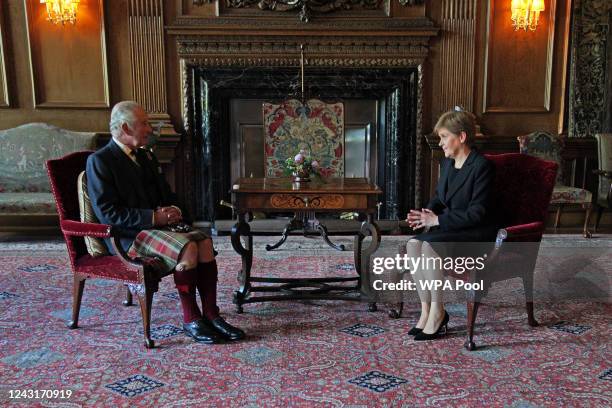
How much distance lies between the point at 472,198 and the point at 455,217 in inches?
4.9

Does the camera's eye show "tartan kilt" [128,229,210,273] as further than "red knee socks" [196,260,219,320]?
No

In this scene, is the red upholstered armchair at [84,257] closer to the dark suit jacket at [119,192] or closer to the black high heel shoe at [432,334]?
the dark suit jacket at [119,192]

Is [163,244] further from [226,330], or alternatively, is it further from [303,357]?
[303,357]

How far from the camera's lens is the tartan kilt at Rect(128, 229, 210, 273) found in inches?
106

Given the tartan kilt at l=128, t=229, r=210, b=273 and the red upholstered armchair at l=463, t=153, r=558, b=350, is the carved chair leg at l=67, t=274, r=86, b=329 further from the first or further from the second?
the red upholstered armchair at l=463, t=153, r=558, b=350

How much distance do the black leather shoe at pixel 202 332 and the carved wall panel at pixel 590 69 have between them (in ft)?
14.5

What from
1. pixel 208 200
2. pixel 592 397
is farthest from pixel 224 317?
pixel 208 200

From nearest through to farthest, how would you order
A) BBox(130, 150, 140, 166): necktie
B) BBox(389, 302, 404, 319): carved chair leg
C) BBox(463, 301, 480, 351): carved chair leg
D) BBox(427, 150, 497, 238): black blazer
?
1. BBox(463, 301, 480, 351): carved chair leg
2. BBox(427, 150, 497, 238): black blazer
3. BBox(130, 150, 140, 166): necktie
4. BBox(389, 302, 404, 319): carved chair leg

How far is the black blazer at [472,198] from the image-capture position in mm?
2766

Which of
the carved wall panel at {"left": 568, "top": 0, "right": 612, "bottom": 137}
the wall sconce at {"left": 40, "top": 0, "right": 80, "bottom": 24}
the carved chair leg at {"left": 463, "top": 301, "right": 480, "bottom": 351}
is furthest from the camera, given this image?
the carved wall panel at {"left": 568, "top": 0, "right": 612, "bottom": 137}

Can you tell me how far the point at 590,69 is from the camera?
5.58 m

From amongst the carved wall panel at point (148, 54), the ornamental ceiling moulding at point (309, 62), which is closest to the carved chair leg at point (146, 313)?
Answer: the carved wall panel at point (148, 54)

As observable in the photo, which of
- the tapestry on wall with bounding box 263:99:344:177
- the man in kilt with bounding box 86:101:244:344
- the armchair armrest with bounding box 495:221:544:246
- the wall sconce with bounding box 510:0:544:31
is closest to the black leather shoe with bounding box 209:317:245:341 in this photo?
the man in kilt with bounding box 86:101:244:344

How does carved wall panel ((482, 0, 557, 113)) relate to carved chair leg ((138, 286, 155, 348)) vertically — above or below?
above
